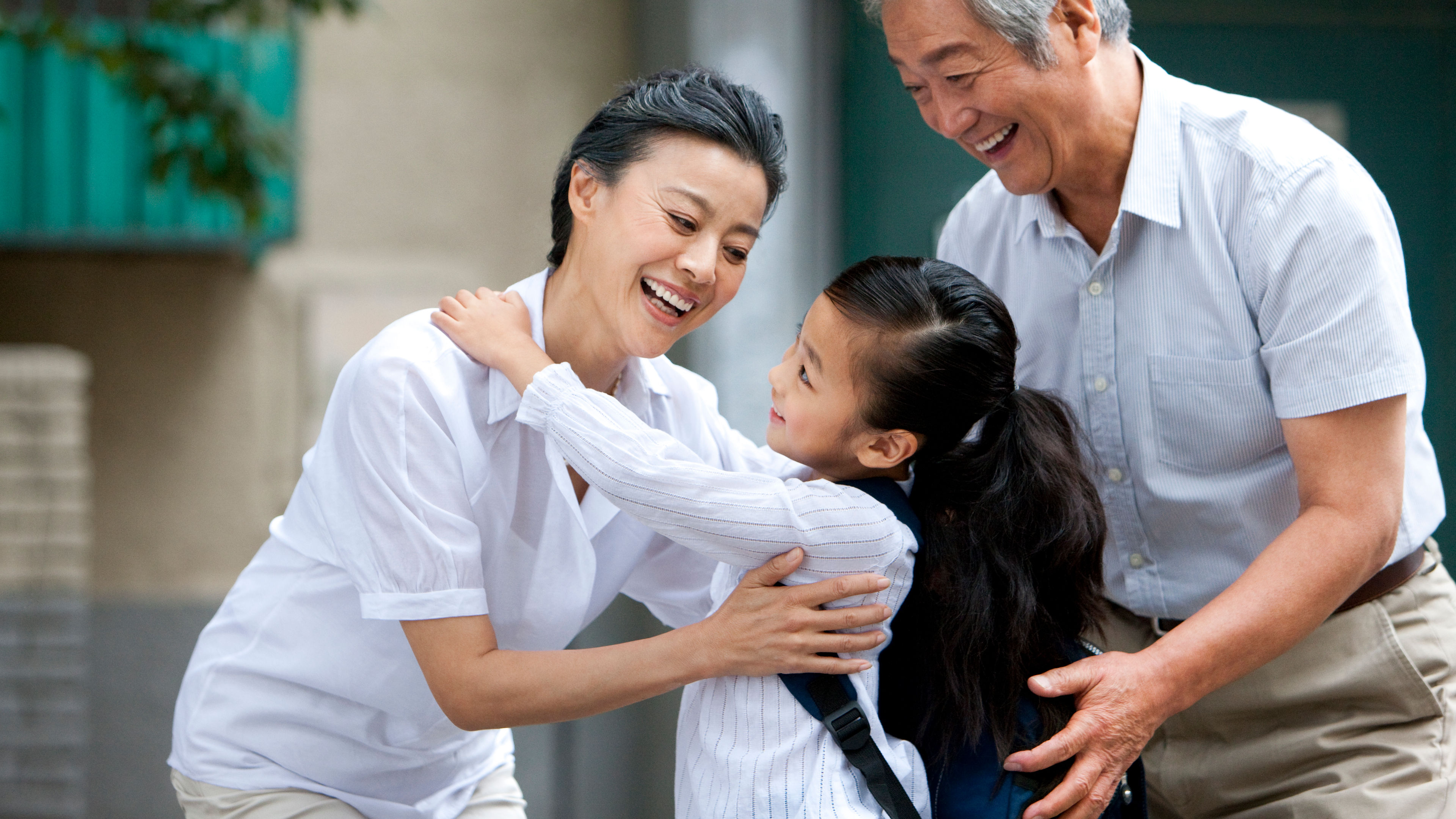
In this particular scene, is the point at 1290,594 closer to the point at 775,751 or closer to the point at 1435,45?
the point at 775,751

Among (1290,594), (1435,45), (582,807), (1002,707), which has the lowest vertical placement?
(582,807)

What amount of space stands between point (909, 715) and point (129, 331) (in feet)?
22.0

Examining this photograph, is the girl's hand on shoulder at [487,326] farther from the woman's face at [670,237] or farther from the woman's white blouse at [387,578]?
the woman's face at [670,237]

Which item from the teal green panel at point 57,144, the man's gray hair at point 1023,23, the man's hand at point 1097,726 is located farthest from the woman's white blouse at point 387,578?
the teal green panel at point 57,144

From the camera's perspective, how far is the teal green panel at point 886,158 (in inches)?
178

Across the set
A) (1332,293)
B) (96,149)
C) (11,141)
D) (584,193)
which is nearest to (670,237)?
(584,193)

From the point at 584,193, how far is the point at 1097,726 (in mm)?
1041

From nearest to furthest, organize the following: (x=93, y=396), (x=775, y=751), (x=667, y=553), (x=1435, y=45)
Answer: (x=775, y=751)
(x=667, y=553)
(x=1435, y=45)
(x=93, y=396)

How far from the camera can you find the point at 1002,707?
5.39 ft

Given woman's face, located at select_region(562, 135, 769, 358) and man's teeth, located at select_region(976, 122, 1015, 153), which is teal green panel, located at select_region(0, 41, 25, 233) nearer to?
woman's face, located at select_region(562, 135, 769, 358)

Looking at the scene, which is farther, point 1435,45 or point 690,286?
point 1435,45

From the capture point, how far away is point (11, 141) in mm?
6250

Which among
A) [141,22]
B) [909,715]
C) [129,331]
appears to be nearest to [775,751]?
[909,715]

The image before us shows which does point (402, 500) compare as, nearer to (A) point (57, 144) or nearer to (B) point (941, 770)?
(B) point (941, 770)
